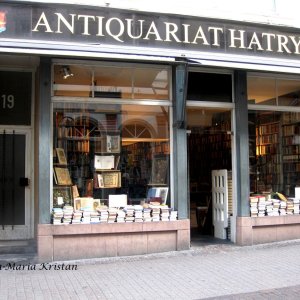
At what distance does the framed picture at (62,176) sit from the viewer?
30.0ft

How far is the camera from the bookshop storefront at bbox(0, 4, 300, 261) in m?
8.75

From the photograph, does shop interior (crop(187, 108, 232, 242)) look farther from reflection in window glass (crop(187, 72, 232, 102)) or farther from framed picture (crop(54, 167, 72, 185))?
framed picture (crop(54, 167, 72, 185))

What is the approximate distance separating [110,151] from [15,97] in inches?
108

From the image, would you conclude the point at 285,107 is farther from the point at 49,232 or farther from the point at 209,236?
the point at 49,232

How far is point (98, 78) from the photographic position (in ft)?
31.1

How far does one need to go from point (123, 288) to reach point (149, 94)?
4.24 meters

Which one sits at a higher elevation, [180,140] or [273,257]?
[180,140]

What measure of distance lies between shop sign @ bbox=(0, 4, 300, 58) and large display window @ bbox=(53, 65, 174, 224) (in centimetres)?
86

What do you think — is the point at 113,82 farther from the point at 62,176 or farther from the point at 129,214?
the point at 129,214

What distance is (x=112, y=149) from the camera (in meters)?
9.73

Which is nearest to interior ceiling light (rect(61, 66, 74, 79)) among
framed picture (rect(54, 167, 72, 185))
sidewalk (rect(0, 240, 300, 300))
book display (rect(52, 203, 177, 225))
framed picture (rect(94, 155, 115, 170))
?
framed picture (rect(94, 155, 115, 170))

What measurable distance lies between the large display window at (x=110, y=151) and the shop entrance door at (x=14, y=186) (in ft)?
5.88

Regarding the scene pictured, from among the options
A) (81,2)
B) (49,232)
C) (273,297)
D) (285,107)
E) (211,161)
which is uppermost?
(81,2)

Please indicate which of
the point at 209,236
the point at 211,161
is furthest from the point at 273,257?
the point at 211,161
